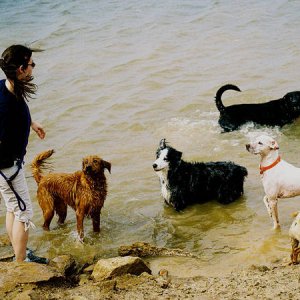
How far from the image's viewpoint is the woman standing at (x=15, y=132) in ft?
13.7

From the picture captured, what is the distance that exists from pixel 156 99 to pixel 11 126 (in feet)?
22.1

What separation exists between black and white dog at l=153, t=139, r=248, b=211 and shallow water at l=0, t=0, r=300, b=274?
0.13 meters

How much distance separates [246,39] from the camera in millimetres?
14062

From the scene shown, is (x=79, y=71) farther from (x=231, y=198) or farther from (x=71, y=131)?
(x=231, y=198)

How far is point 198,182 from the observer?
6.42 m

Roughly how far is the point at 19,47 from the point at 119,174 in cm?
372

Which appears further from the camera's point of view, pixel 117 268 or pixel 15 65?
pixel 117 268

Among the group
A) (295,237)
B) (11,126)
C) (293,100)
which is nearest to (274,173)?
(295,237)

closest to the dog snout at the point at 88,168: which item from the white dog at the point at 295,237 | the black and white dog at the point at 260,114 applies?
the white dog at the point at 295,237

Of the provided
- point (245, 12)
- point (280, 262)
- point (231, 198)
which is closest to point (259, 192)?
point (231, 198)

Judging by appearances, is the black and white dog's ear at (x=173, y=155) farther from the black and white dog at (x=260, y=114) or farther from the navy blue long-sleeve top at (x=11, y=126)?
the black and white dog at (x=260, y=114)

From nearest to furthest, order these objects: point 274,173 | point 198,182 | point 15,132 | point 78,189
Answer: point 15,132 < point 274,173 < point 78,189 < point 198,182

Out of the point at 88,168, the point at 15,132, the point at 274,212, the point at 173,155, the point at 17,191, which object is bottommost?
the point at 274,212

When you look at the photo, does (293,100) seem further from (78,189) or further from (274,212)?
(78,189)
